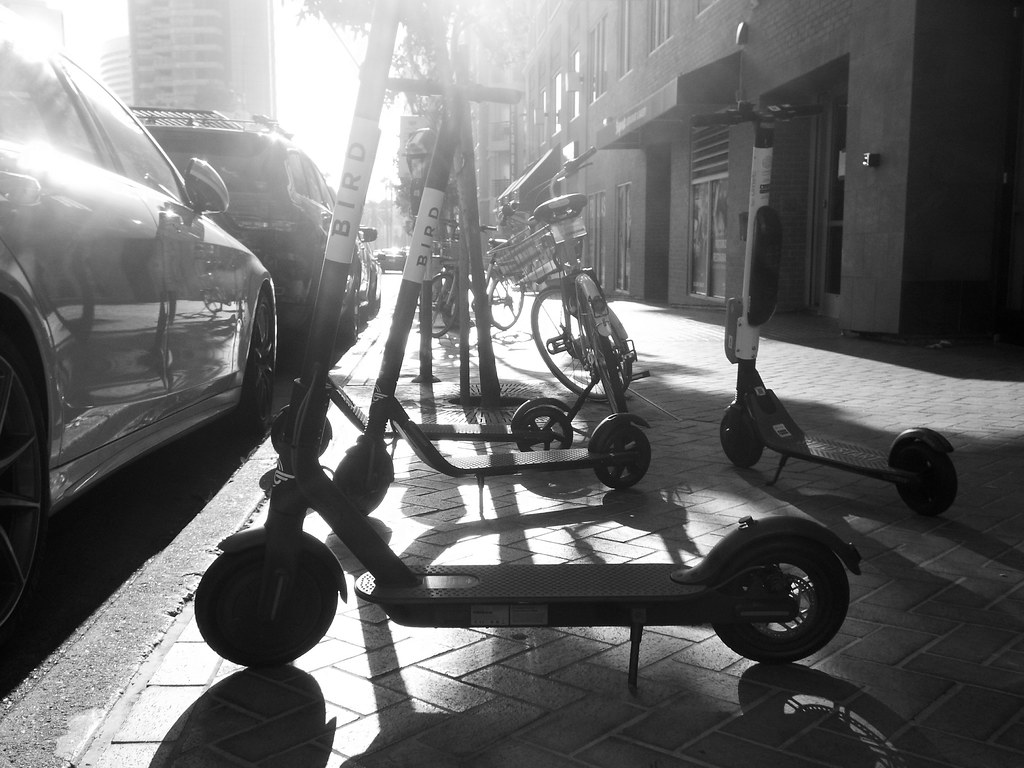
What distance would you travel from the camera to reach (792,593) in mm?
2637

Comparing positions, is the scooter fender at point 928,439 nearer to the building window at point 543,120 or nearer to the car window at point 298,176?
the car window at point 298,176

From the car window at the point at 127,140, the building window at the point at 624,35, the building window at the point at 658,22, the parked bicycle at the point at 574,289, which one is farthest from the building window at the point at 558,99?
the car window at the point at 127,140

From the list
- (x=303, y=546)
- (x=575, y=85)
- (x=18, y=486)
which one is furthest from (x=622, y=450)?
(x=575, y=85)

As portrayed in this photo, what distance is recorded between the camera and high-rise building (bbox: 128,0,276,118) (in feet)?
425

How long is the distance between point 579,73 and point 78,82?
29.1m

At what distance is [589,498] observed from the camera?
4.61 metres

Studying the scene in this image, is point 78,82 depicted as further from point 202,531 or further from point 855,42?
point 855,42

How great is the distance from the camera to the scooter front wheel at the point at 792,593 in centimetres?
259

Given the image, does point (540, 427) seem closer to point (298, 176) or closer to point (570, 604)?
point (570, 604)

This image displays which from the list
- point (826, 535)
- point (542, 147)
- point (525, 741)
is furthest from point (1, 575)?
point (542, 147)

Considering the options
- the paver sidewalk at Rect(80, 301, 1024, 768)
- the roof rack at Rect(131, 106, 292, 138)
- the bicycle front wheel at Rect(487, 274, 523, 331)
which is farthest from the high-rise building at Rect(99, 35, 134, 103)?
the paver sidewalk at Rect(80, 301, 1024, 768)

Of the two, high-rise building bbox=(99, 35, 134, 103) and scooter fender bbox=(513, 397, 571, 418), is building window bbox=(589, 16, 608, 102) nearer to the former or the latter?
scooter fender bbox=(513, 397, 571, 418)

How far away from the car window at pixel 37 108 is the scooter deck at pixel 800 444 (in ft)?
9.48

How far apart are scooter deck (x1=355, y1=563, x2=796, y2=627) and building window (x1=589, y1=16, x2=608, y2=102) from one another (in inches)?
1046
